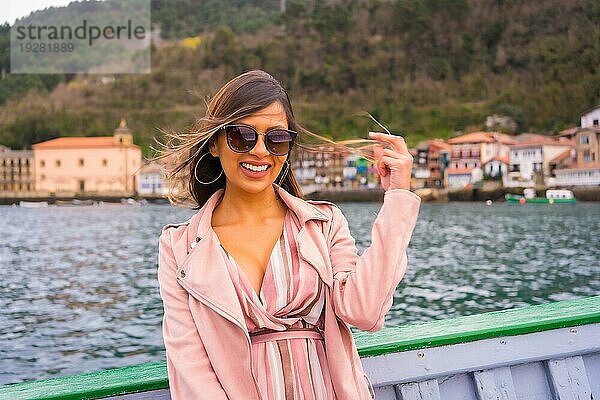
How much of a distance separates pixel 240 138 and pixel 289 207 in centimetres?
10

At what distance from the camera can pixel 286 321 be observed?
0.76m

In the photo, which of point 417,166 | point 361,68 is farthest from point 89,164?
point 417,166

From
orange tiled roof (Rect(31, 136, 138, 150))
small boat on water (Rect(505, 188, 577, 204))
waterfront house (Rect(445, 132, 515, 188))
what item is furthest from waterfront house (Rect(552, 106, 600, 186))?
orange tiled roof (Rect(31, 136, 138, 150))

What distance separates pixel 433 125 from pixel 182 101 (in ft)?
55.8

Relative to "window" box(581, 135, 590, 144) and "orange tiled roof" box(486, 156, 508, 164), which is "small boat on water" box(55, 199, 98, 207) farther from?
"window" box(581, 135, 590, 144)

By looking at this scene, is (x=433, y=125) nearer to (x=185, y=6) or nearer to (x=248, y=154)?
(x=185, y=6)

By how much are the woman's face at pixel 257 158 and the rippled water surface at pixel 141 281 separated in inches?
5.3

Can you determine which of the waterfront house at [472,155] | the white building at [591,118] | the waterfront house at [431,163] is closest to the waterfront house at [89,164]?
the waterfront house at [431,163]

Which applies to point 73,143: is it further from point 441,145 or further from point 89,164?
point 441,145

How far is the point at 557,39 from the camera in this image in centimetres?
4688

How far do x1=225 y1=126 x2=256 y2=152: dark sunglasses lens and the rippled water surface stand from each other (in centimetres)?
17

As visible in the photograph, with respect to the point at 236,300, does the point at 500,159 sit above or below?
above

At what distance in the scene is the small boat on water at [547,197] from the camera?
38250 millimetres

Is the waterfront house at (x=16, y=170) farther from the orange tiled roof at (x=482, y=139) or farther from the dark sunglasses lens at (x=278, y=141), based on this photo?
the dark sunglasses lens at (x=278, y=141)
